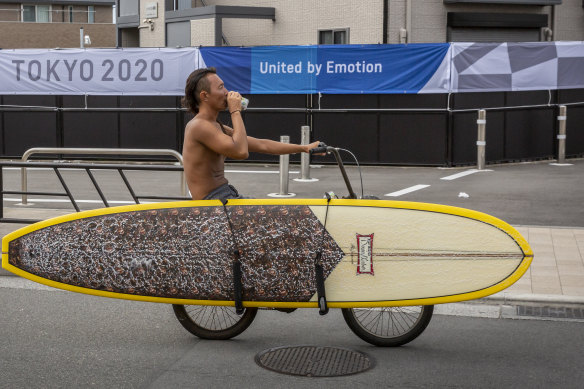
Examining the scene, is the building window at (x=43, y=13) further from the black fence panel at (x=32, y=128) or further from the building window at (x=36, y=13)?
the black fence panel at (x=32, y=128)

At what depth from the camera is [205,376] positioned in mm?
5402

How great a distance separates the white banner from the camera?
19.5 metres

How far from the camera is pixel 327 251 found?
5.75 meters

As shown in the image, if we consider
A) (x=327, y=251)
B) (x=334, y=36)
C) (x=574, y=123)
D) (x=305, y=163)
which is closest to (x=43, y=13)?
(x=334, y=36)

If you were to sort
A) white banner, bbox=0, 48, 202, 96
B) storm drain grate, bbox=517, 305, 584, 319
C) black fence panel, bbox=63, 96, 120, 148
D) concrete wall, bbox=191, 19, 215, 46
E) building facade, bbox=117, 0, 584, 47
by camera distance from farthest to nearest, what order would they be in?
concrete wall, bbox=191, 19, 215, 46 < building facade, bbox=117, 0, 584, 47 < black fence panel, bbox=63, 96, 120, 148 < white banner, bbox=0, 48, 202, 96 < storm drain grate, bbox=517, 305, 584, 319

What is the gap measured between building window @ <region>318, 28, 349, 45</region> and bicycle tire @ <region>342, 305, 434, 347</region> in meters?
18.2

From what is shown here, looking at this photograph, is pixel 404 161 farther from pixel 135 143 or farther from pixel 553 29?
pixel 553 29

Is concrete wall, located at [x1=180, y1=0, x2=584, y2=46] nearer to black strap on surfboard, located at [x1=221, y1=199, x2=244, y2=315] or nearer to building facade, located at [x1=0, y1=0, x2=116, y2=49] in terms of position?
black strap on surfboard, located at [x1=221, y1=199, x2=244, y2=315]

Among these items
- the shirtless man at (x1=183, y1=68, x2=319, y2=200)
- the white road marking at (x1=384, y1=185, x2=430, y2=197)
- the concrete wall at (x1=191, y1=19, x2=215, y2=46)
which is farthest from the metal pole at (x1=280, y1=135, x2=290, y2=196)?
the concrete wall at (x1=191, y1=19, x2=215, y2=46)

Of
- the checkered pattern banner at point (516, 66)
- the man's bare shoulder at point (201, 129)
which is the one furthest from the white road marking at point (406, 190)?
the man's bare shoulder at point (201, 129)

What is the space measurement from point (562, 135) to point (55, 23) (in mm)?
49804

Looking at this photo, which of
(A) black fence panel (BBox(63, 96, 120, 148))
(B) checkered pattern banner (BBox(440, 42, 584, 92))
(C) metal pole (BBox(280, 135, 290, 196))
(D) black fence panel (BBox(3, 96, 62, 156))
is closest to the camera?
(C) metal pole (BBox(280, 135, 290, 196))

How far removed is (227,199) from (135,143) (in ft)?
49.1

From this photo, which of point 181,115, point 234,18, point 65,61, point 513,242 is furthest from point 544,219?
point 234,18
